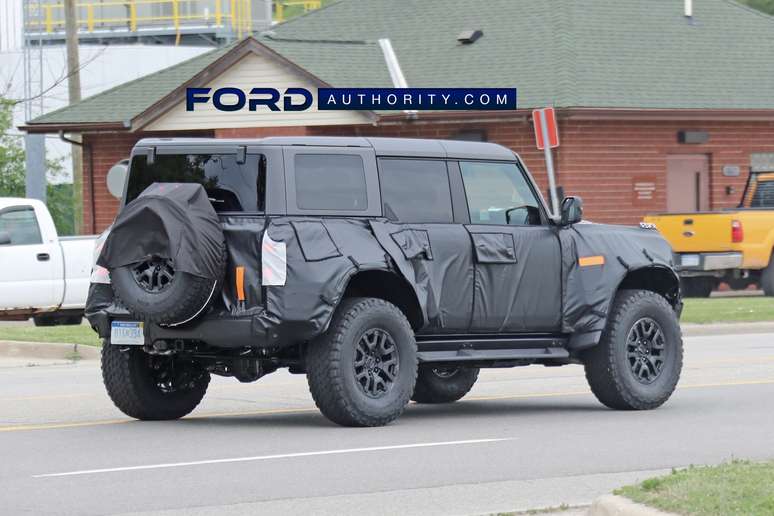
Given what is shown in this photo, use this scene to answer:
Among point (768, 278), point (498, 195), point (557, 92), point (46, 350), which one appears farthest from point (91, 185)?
point (498, 195)

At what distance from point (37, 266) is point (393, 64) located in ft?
41.0

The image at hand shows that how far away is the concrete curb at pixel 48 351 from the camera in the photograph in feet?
65.3

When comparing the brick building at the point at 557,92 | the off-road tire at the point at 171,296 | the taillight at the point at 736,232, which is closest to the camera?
the off-road tire at the point at 171,296

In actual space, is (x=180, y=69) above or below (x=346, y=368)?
above

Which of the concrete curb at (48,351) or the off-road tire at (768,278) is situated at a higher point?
the off-road tire at (768,278)

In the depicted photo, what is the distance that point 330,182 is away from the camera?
12.2m

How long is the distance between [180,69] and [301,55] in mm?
3774

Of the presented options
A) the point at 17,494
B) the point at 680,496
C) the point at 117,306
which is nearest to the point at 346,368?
the point at 117,306

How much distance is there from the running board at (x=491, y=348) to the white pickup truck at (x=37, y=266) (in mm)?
12693

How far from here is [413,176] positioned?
501 inches

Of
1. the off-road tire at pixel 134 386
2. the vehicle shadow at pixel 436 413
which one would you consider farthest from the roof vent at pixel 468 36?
the off-road tire at pixel 134 386

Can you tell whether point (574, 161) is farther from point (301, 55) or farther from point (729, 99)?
point (301, 55)

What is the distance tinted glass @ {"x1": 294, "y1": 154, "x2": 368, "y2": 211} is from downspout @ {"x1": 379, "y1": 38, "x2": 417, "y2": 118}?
71.4 feet

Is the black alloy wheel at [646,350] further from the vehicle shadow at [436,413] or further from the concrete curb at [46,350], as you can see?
the concrete curb at [46,350]
